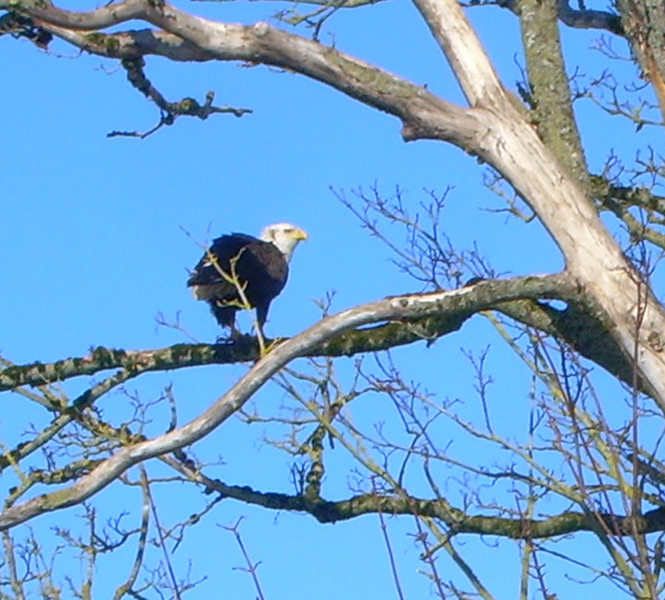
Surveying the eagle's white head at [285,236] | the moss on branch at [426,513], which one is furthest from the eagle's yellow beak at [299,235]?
the moss on branch at [426,513]

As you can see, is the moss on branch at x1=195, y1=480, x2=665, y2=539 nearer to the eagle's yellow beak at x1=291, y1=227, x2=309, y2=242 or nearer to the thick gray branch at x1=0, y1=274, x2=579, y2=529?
the thick gray branch at x1=0, y1=274, x2=579, y2=529

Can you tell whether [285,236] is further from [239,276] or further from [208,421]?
[208,421]

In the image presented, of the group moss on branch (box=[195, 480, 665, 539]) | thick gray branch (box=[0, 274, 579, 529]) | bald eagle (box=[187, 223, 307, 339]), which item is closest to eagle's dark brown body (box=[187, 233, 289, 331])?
bald eagle (box=[187, 223, 307, 339])

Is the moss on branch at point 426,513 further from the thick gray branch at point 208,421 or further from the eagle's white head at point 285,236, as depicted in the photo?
the eagle's white head at point 285,236

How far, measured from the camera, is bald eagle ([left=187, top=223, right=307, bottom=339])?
8.37m

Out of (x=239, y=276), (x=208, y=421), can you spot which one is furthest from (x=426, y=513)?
(x=239, y=276)

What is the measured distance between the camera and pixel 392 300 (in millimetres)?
6672

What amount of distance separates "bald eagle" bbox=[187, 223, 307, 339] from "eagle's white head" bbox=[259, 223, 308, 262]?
0.22 meters

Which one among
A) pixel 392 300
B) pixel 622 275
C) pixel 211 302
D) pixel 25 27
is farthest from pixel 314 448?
pixel 25 27

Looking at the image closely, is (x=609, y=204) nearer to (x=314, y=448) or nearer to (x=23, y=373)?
(x=314, y=448)

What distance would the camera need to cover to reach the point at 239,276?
8.66 meters

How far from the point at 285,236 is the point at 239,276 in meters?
1.50

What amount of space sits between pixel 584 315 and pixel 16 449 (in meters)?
2.63

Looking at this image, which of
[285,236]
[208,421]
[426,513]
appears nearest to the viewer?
[208,421]
